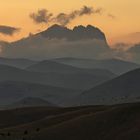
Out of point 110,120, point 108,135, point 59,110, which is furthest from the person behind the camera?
point 59,110

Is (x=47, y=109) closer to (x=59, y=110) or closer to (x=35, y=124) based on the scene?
(x=59, y=110)

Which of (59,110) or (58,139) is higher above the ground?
(59,110)

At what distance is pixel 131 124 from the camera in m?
100

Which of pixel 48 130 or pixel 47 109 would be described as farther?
pixel 47 109

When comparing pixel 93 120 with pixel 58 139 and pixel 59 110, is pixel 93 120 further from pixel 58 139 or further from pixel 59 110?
pixel 59 110

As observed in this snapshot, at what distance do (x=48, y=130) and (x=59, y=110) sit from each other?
45018mm

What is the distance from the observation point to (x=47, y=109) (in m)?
158

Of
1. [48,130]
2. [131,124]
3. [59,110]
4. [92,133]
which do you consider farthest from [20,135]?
[59,110]

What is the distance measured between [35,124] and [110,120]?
63.5 feet

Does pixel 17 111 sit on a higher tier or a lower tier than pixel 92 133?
higher

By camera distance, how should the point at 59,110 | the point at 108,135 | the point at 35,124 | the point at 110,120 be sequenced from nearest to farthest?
the point at 108,135, the point at 110,120, the point at 35,124, the point at 59,110

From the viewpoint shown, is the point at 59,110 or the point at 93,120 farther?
the point at 59,110

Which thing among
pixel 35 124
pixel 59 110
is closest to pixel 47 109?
pixel 59 110

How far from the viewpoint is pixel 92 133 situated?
101188 millimetres
